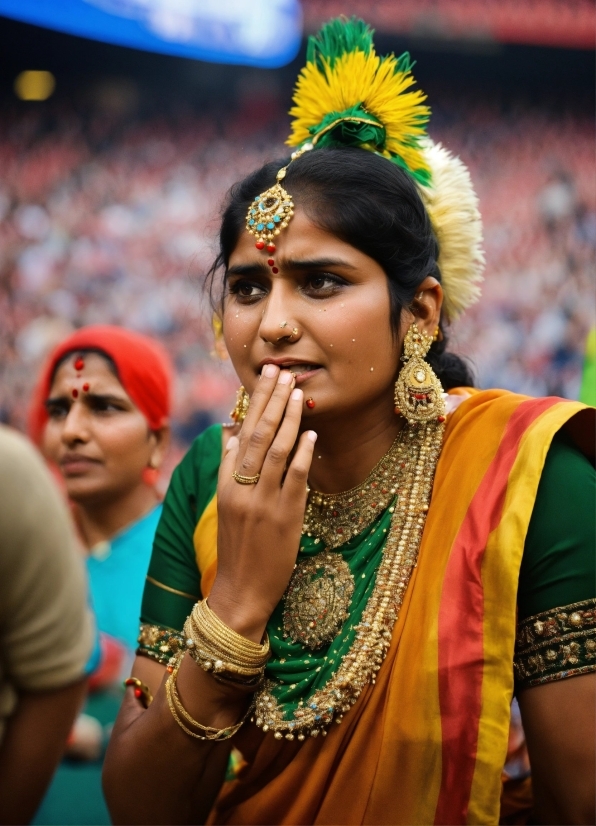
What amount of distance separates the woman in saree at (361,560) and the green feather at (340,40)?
0.10ft

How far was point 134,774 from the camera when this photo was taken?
1.85m

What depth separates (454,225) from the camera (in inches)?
86.4

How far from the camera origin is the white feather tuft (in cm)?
218

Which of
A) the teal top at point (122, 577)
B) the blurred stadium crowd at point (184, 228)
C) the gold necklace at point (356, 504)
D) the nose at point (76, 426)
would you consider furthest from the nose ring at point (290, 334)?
the blurred stadium crowd at point (184, 228)

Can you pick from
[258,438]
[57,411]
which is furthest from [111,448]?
[258,438]

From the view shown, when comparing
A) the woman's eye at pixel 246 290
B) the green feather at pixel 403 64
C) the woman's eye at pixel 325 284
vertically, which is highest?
the green feather at pixel 403 64

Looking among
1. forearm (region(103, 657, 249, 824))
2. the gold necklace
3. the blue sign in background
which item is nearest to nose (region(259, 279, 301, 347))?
the gold necklace

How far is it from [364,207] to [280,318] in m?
0.33

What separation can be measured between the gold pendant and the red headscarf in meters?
1.54

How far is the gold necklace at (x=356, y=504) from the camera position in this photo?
1978mm

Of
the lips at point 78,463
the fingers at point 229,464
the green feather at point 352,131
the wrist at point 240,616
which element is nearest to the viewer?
the wrist at point 240,616

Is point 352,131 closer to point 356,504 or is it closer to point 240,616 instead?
point 356,504

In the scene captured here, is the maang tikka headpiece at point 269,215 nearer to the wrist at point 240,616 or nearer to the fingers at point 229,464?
the fingers at point 229,464

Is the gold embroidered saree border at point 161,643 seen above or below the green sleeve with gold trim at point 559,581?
below
